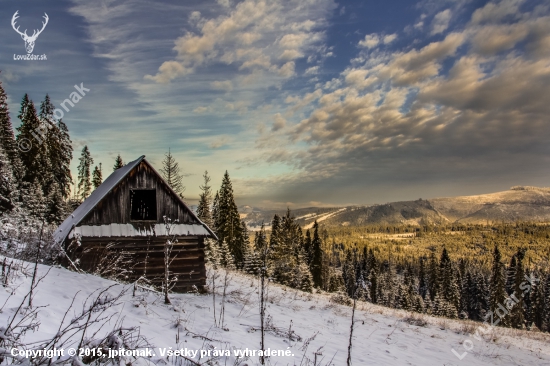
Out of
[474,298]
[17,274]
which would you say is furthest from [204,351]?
[474,298]

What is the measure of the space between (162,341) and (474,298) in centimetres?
11033

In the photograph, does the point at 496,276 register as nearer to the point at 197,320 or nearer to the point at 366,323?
the point at 366,323

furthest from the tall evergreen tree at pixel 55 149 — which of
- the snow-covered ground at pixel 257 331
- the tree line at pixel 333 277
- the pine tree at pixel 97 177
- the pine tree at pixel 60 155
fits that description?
the snow-covered ground at pixel 257 331

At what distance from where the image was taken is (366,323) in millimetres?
13352

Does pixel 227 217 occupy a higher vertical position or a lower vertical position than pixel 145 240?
higher

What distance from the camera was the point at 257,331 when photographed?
7625mm

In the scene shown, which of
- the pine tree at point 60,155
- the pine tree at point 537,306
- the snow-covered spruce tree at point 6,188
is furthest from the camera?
the pine tree at point 537,306

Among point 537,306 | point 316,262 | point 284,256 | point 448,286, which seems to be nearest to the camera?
point 284,256

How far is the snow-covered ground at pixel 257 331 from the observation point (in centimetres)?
501

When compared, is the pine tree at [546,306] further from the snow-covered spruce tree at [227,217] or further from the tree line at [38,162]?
the tree line at [38,162]

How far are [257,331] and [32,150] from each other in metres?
45.0

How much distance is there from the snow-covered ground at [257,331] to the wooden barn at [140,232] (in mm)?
3451

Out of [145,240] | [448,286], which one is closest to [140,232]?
[145,240]

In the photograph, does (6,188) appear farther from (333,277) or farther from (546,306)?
(546,306)
